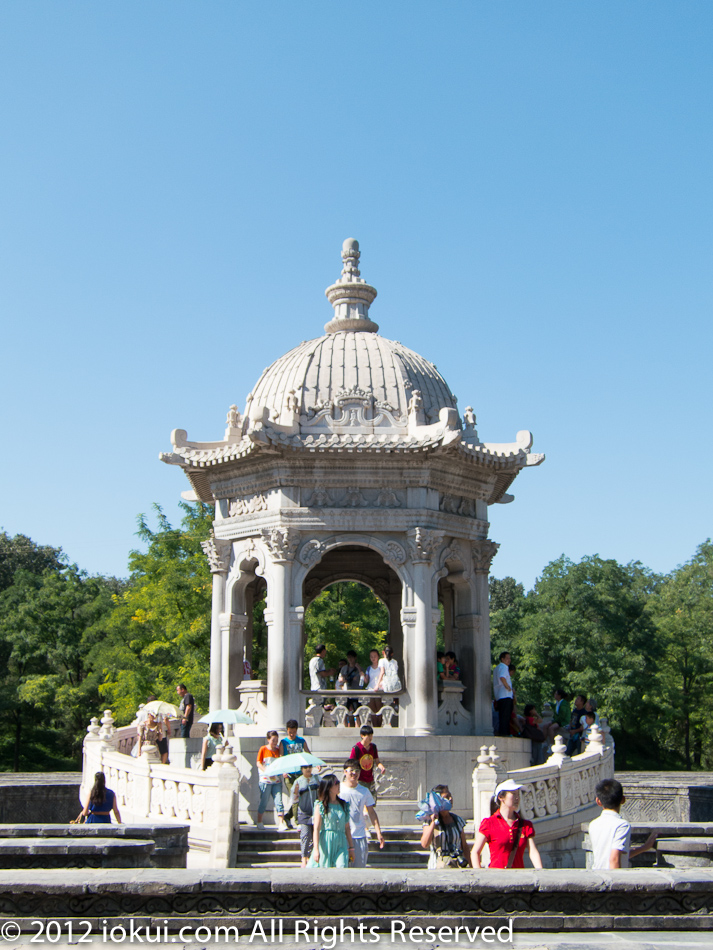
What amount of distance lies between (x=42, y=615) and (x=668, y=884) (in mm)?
50650

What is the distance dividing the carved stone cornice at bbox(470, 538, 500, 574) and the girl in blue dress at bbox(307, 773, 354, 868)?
32.4 feet

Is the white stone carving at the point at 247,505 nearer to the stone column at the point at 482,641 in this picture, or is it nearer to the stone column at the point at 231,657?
the stone column at the point at 231,657

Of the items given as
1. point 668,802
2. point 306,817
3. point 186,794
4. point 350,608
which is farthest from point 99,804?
point 350,608

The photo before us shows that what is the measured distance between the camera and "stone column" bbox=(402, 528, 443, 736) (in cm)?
1789

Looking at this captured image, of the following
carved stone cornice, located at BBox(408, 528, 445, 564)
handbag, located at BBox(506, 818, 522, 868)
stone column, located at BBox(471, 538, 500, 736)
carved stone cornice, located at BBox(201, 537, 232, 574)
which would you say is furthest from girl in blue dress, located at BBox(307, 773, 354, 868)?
carved stone cornice, located at BBox(201, 537, 232, 574)

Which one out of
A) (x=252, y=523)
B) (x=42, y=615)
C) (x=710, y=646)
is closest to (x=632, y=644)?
(x=710, y=646)

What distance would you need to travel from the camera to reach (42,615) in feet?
178

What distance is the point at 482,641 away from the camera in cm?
1986

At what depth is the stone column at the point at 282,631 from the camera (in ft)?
58.9

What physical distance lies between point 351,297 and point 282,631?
24.9ft

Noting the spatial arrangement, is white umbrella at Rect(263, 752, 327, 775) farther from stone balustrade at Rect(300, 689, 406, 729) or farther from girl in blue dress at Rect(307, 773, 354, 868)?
stone balustrade at Rect(300, 689, 406, 729)

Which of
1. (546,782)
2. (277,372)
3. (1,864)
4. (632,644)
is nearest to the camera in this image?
(1,864)

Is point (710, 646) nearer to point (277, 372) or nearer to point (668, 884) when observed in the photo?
point (277, 372)

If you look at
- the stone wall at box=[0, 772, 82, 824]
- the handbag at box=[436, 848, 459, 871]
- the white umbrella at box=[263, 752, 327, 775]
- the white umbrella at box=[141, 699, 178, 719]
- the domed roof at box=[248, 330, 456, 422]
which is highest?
the domed roof at box=[248, 330, 456, 422]
